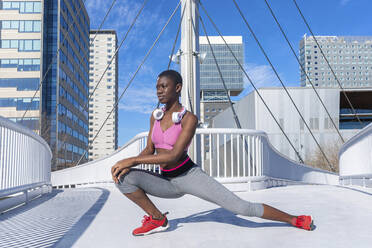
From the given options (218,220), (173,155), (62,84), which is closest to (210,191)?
(173,155)

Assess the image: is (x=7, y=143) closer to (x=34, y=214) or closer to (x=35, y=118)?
(x=34, y=214)

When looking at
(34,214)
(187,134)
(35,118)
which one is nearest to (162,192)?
(187,134)

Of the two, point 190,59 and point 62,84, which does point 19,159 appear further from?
point 62,84

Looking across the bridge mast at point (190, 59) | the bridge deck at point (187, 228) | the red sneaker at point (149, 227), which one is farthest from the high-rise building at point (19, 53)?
the red sneaker at point (149, 227)

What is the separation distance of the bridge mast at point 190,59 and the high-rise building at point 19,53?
44770 mm

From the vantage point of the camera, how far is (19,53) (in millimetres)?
49250

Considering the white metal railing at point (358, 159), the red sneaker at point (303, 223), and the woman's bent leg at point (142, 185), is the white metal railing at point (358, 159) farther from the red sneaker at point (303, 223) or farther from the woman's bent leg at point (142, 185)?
the woman's bent leg at point (142, 185)

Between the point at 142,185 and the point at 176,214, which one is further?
the point at 176,214

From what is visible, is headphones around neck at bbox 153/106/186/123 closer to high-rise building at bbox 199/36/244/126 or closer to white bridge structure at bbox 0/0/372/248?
white bridge structure at bbox 0/0/372/248

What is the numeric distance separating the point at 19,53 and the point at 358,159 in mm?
51337

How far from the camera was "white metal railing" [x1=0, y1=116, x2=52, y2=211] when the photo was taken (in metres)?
3.88

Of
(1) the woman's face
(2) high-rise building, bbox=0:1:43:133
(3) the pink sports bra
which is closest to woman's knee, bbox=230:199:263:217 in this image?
(3) the pink sports bra

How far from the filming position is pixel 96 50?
13150cm

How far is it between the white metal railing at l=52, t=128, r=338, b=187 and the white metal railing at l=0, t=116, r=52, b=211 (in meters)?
2.06
